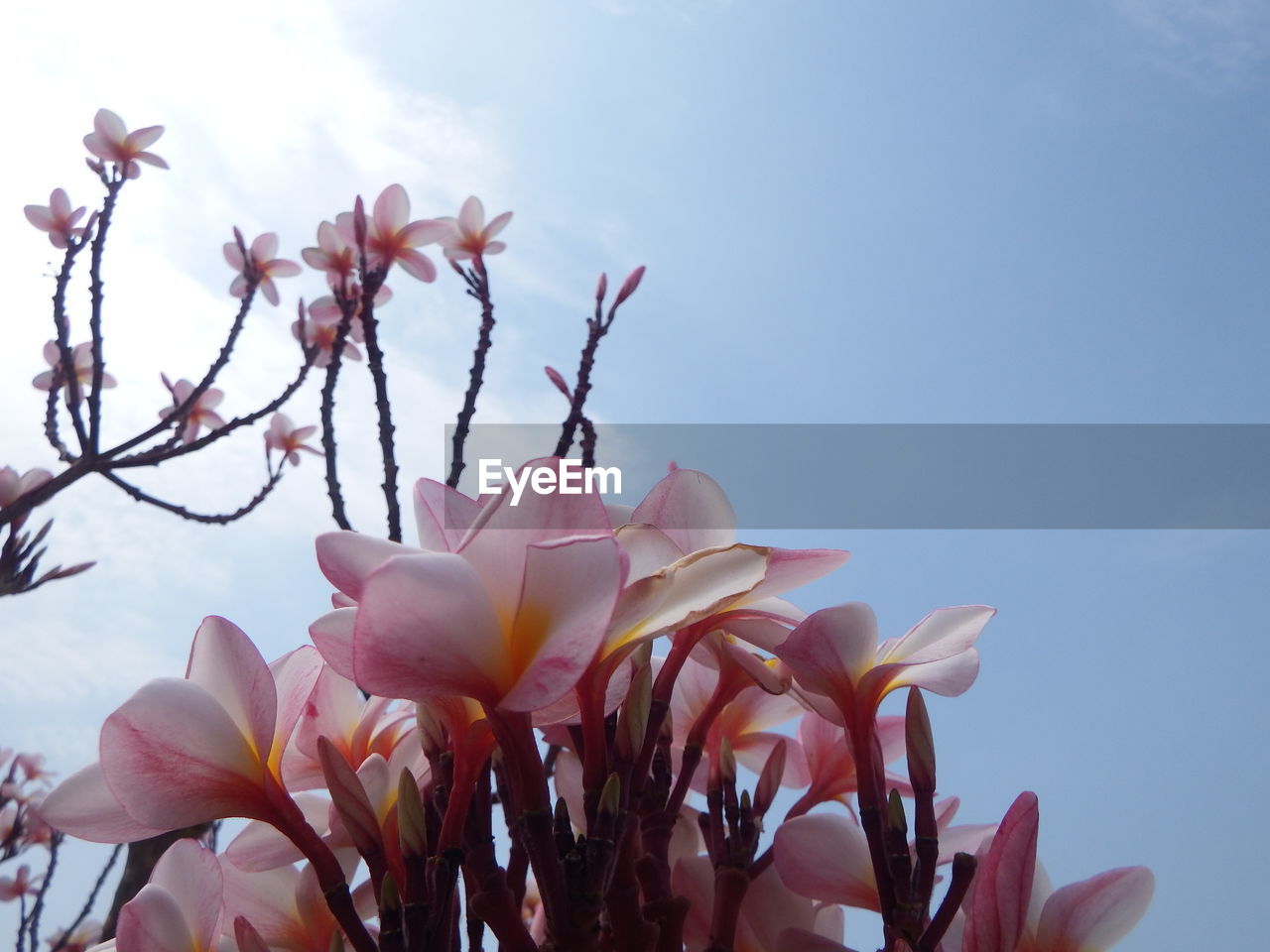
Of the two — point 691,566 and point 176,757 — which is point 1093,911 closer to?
point 691,566

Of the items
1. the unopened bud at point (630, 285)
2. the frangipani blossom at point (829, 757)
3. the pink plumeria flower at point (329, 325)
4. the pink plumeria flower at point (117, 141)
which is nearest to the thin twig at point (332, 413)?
the pink plumeria flower at point (329, 325)

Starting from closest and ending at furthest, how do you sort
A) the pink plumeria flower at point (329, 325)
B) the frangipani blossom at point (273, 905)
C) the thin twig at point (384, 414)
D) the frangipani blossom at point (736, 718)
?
the frangipani blossom at point (273, 905)
the frangipani blossom at point (736, 718)
the thin twig at point (384, 414)
the pink plumeria flower at point (329, 325)

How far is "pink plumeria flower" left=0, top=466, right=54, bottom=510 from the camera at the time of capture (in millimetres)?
2383

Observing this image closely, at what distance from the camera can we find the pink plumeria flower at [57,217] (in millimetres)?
3002

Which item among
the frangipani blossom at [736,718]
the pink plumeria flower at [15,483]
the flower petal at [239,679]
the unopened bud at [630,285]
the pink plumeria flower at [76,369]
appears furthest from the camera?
the pink plumeria flower at [76,369]

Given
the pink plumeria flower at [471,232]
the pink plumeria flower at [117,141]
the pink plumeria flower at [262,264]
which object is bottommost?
the pink plumeria flower at [471,232]

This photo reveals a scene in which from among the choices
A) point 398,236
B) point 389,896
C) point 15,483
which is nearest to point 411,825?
point 389,896

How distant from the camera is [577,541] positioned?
0.36 metres

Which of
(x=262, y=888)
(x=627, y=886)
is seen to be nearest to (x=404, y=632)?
(x=627, y=886)

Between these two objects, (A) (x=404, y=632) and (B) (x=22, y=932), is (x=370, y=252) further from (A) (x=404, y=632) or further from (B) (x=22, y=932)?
(B) (x=22, y=932)

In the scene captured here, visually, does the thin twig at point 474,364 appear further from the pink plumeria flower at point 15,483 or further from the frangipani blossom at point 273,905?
A: the pink plumeria flower at point 15,483

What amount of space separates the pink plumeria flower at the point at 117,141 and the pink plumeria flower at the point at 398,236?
133cm

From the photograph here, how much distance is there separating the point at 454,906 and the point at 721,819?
19 cm

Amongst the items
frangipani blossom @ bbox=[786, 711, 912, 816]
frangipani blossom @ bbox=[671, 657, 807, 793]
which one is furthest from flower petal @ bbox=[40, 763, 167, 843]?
frangipani blossom @ bbox=[786, 711, 912, 816]
